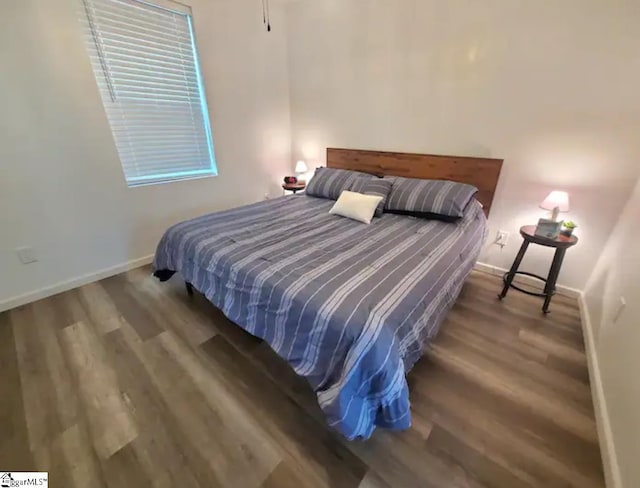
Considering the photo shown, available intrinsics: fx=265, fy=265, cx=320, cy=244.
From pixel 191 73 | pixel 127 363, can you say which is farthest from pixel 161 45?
pixel 127 363

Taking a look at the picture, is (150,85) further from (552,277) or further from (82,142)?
(552,277)

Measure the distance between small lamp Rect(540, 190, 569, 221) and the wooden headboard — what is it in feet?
1.48

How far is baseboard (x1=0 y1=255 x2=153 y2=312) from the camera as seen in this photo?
2.08m

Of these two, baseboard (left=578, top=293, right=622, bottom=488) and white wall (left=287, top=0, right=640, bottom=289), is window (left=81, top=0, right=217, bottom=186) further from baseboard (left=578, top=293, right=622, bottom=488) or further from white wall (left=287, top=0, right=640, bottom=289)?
baseboard (left=578, top=293, right=622, bottom=488)

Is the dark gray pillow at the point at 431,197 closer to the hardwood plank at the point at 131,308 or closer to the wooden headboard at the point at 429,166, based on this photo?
the wooden headboard at the point at 429,166

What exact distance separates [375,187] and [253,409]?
195 centimetres

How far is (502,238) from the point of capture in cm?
241

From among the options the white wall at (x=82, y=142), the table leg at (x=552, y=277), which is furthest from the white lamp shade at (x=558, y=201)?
the white wall at (x=82, y=142)

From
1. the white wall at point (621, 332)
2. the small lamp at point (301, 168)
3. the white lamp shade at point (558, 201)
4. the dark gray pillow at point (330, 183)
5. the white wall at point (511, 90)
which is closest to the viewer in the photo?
the white wall at point (621, 332)

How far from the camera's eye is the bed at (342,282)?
107 centimetres

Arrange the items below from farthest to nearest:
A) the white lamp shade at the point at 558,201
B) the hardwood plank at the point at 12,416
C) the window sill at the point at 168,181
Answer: the window sill at the point at 168,181 < the white lamp shade at the point at 558,201 < the hardwood plank at the point at 12,416

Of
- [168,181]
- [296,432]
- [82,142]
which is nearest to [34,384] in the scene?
[296,432]

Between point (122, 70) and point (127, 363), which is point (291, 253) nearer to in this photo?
point (127, 363)

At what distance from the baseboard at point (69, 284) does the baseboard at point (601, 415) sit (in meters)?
3.48
